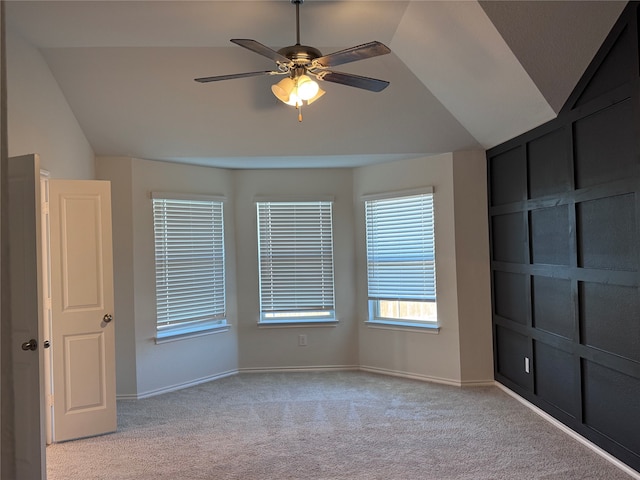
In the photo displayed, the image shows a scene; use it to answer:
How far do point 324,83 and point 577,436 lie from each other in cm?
334

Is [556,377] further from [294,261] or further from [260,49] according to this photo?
[260,49]

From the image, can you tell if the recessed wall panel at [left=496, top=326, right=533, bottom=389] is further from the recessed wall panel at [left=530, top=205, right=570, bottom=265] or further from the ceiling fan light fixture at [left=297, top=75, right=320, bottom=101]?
the ceiling fan light fixture at [left=297, top=75, right=320, bottom=101]

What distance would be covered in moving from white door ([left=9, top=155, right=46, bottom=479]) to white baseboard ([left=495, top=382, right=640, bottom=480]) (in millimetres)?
3350

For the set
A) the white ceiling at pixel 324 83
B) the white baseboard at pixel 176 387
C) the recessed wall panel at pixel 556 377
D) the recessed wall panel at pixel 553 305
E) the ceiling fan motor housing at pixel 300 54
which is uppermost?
the white ceiling at pixel 324 83

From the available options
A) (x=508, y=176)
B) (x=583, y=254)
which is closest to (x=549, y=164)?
(x=508, y=176)

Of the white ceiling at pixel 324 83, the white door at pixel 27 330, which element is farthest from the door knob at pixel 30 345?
the white ceiling at pixel 324 83

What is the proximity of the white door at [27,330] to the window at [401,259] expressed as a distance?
143 inches

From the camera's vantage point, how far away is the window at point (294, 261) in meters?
5.82

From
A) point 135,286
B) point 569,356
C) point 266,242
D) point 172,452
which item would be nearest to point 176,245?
point 135,286

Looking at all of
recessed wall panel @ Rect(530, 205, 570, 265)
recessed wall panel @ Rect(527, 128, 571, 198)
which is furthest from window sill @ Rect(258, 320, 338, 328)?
recessed wall panel @ Rect(527, 128, 571, 198)

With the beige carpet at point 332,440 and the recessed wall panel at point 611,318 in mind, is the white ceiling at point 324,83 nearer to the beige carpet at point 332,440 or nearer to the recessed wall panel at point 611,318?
the recessed wall panel at point 611,318

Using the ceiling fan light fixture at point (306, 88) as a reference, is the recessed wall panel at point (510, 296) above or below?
below

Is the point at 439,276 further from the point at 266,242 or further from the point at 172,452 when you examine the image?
the point at 172,452

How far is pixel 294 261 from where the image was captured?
5820 millimetres
